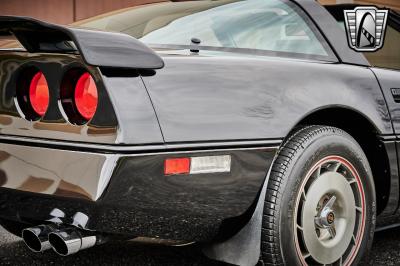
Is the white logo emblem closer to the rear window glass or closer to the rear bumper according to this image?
the rear window glass

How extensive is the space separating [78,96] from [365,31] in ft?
4.64

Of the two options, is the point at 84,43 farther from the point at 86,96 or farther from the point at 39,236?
the point at 39,236

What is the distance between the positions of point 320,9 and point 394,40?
80cm

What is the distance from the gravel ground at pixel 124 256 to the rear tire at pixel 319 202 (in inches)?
19.0

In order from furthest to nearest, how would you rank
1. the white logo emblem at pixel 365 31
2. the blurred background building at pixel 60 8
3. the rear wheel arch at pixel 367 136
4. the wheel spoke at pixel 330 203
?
the blurred background building at pixel 60 8, the white logo emblem at pixel 365 31, the rear wheel arch at pixel 367 136, the wheel spoke at pixel 330 203

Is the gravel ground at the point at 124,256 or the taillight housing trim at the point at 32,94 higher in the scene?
the taillight housing trim at the point at 32,94

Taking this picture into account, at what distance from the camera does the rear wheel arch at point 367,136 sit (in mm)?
2584

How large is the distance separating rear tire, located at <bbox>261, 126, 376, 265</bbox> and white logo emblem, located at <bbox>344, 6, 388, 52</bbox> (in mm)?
511

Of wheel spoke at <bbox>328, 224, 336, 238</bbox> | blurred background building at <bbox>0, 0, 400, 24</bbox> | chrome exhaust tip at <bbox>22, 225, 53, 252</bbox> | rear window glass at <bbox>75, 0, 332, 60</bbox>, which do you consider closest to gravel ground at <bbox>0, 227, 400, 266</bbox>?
wheel spoke at <bbox>328, 224, 336, 238</bbox>

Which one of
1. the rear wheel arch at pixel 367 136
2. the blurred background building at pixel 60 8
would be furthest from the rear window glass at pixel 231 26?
the blurred background building at pixel 60 8

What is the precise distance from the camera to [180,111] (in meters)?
2.05

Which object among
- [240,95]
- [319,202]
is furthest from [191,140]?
[319,202]

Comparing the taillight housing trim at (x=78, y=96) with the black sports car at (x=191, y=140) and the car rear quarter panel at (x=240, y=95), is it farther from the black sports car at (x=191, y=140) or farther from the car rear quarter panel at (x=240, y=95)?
the car rear quarter panel at (x=240, y=95)

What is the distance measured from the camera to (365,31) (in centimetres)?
285
